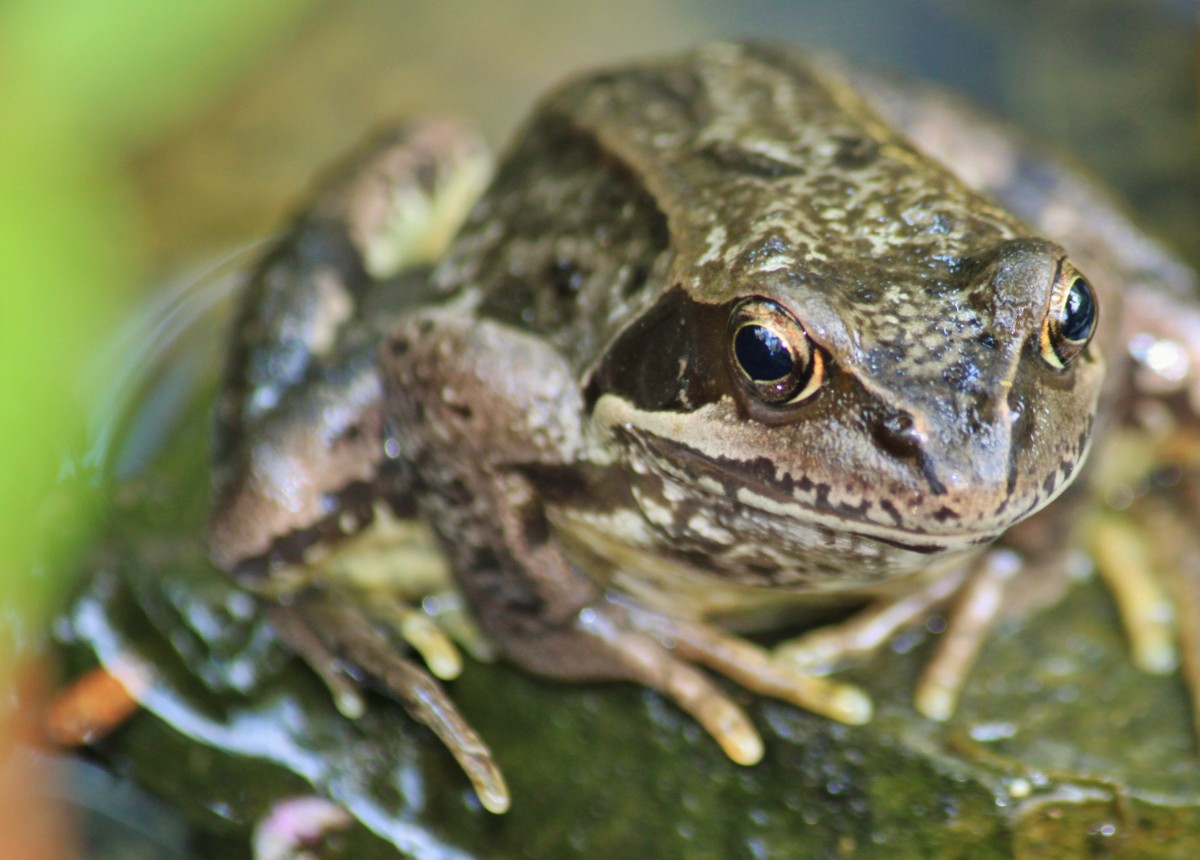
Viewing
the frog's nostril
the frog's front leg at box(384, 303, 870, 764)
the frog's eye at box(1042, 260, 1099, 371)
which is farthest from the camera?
the frog's front leg at box(384, 303, 870, 764)

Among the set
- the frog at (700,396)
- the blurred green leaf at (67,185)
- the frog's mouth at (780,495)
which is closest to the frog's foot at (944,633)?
the frog at (700,396)

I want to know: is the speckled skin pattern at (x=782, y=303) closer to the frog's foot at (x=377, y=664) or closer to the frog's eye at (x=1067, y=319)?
the frog's eye at (x=1067, y=319)

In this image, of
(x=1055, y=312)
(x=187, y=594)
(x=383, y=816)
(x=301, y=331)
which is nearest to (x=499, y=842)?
(x=383, y=816)

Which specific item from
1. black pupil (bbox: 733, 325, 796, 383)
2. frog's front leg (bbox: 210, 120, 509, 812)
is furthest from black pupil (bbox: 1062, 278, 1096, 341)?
frog's front leg (bbox: 210, 120, 509, 812)

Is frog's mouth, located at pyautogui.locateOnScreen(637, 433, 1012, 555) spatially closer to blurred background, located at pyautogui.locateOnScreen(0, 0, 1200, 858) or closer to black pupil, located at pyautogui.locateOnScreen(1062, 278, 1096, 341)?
black pupil, located at pyautogui.locateOnScreen(1062, 278, 1096, 341)

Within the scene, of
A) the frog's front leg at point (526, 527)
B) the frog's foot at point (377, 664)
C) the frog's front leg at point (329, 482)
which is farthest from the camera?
the frog's front leg at point (329, 482)

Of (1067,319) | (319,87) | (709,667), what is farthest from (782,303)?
(319,87)

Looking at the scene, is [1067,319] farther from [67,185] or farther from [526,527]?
[67,185]
